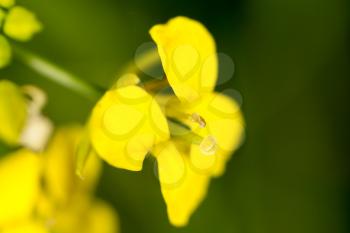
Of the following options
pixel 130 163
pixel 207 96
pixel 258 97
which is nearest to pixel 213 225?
pixel 258 97

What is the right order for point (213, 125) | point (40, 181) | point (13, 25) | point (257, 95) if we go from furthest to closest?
point (257, 95), point (40, 181), point (213, 125), point (13, 25)

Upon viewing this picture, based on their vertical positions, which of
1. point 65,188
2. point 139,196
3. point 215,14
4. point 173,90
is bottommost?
point 139,196

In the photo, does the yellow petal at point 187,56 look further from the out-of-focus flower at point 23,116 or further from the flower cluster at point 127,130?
the out-of-focus flower at point 23,116

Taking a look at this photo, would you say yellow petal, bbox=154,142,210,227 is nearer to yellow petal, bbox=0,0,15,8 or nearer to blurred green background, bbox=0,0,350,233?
yellow petal, bbox=0,0,15,8

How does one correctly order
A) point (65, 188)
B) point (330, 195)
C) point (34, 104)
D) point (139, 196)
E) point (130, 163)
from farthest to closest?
point (330, 195) → point (139, 196) → point (65, 188) → point (34, 104) → point (130, 163)

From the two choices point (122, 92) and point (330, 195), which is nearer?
point (122, 92)

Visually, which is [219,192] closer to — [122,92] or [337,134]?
[337,134]

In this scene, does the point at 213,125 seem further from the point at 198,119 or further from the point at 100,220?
the point at 100,220

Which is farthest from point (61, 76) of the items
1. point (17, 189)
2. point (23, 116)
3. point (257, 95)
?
point (257, 95)
